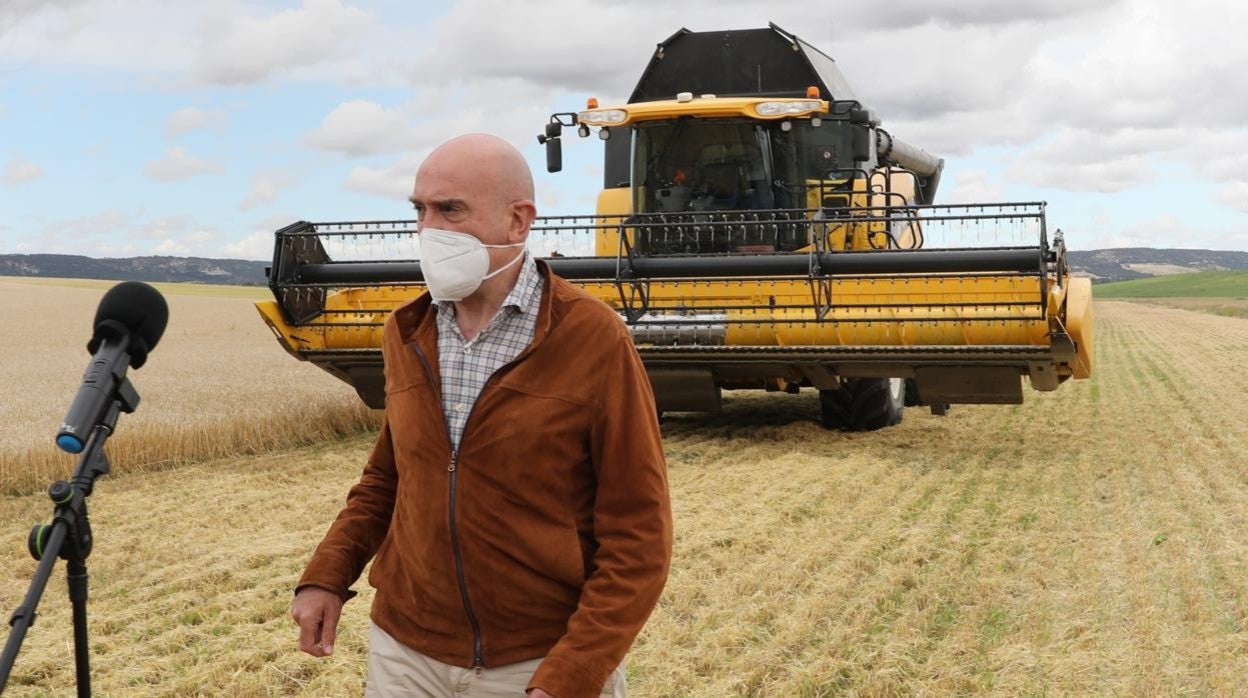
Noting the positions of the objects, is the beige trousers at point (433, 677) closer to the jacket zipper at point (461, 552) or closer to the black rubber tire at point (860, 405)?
the jacket zipper at point (461, 552)

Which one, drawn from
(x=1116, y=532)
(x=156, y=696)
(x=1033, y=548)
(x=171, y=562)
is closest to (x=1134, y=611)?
(x=1033, y=548)

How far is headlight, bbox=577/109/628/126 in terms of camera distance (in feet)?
34.8

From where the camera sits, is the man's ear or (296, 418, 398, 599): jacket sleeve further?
(296, 418, 398, 599): jacket sleeve

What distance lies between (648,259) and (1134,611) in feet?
16.3

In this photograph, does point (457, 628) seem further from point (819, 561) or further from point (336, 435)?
point (336, 435)

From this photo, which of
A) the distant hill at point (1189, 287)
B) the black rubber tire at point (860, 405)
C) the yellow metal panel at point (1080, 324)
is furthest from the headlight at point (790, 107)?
the distant hill at point (1189, 287)

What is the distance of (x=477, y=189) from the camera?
7.81ft

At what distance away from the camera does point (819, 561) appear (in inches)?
249

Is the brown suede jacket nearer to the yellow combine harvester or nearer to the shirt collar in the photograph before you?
the shirt collar

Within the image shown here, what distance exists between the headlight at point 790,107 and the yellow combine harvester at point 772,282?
0.02 meters

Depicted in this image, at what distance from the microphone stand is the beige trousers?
1.67ft

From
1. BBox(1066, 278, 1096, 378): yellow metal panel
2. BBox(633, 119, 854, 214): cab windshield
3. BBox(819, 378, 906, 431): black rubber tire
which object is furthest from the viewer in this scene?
BBox(819, 378, 906, 431): black rubber tire

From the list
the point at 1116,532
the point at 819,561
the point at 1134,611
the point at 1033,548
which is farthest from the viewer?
the point at 1116,532

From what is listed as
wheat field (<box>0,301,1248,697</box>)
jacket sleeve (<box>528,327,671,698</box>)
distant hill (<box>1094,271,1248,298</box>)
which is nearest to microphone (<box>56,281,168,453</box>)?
jacket sleeve (<box>528,327,671,698</box>)
